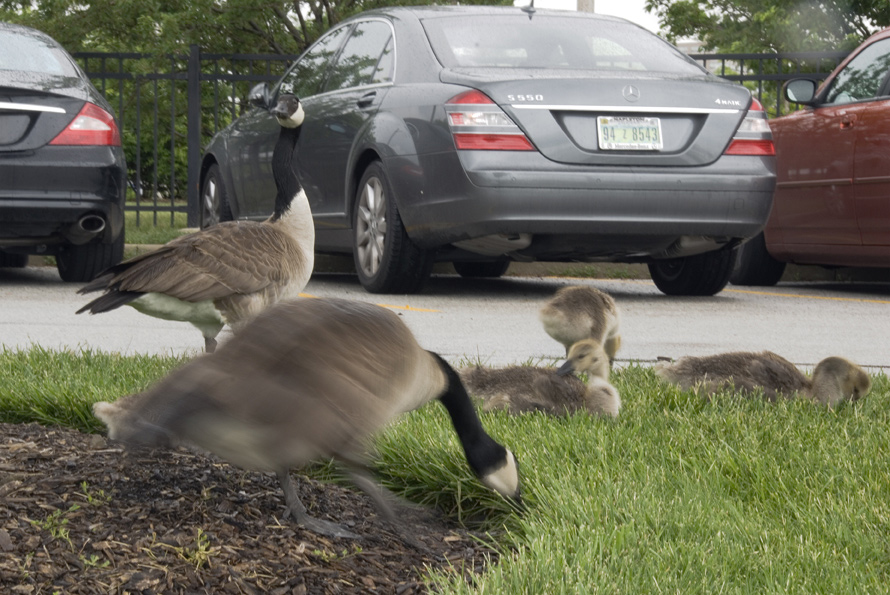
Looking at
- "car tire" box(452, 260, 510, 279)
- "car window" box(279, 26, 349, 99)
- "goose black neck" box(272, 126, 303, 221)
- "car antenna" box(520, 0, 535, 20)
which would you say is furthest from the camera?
"car tire" box(452, 260, 510, 279)

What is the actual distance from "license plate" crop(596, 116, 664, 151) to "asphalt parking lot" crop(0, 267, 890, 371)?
110cm

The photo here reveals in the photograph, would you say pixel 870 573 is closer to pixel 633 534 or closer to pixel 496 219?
pixel 633 534

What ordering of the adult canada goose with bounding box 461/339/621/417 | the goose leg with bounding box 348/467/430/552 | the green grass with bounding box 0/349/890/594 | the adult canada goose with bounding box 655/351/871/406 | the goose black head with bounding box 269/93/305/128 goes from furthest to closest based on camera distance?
the goose black head with bounding box 269/93/305/128, the adult canada goose with bounding box 655/351/871/406, the adult canada goose with bounding box 461/339/621/417, the goose leg with bounding box 348/467/430/552, the green grass with bounding box 0/349/890/594

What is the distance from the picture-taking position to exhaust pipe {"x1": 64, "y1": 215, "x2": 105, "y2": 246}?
855cm

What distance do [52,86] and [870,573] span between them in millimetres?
7126

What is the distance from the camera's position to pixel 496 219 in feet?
25.2

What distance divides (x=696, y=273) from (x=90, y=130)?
456 cm

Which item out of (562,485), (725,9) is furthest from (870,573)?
(725,9)

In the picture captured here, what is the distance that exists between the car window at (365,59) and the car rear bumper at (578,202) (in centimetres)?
111

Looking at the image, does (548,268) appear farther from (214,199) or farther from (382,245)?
(214,199)

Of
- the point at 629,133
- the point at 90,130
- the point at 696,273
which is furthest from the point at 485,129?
the point at 90,130

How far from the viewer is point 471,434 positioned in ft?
10.6

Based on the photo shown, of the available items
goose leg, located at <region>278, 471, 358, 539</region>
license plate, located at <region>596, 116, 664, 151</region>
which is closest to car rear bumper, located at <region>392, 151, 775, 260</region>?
license plate, located at <region>596, 116, 664, 151</region>

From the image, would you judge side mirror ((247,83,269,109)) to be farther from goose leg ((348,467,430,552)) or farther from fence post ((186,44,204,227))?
fence post ((186,44,204,227))
